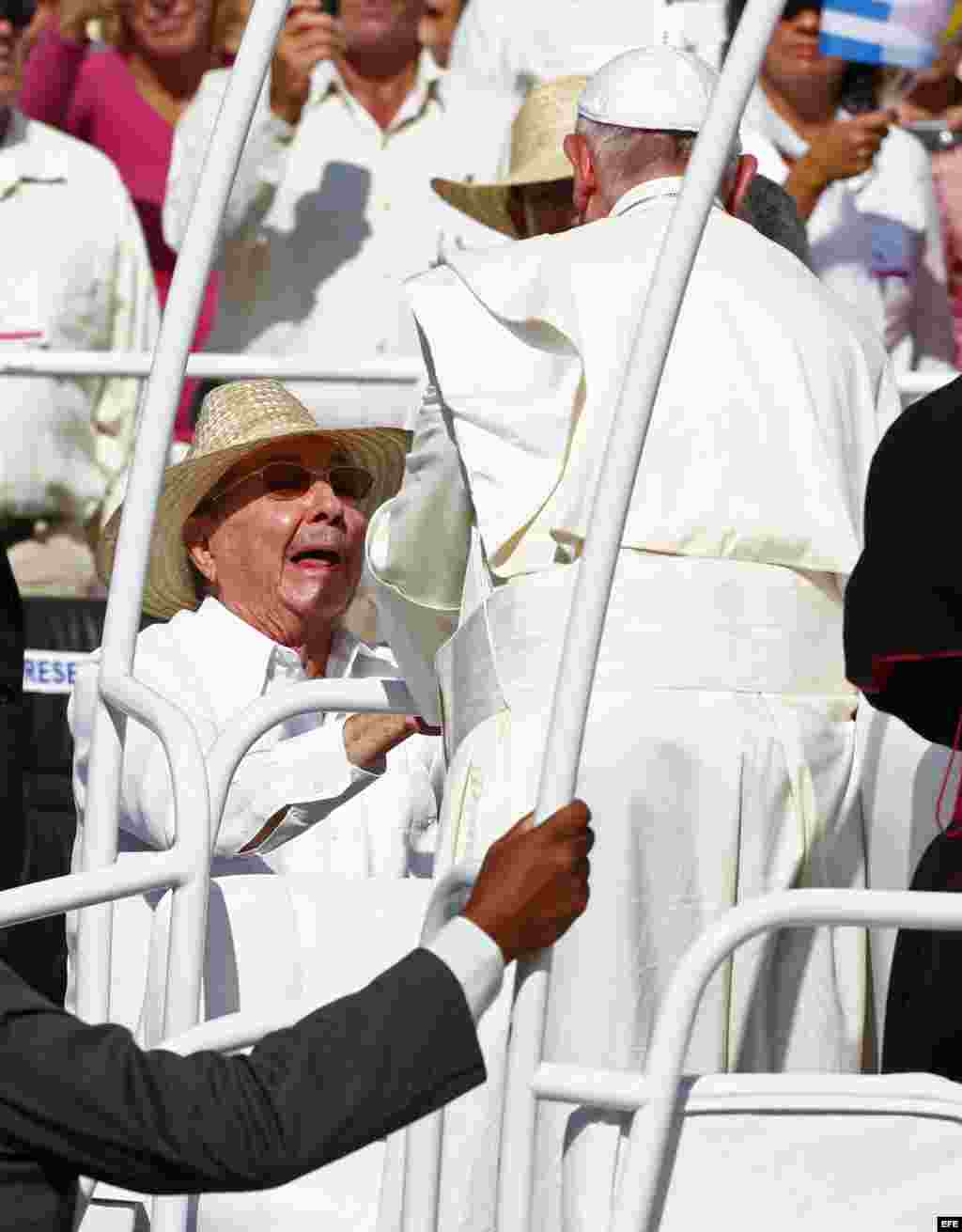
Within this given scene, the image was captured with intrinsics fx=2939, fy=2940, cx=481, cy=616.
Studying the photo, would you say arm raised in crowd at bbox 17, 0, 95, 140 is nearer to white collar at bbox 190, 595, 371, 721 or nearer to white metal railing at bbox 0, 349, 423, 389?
white metal railing at bbox 0, 349, 423, 389

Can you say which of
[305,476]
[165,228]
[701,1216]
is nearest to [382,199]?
[165,228]

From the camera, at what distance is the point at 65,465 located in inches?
270

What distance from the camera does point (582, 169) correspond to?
4141 mm

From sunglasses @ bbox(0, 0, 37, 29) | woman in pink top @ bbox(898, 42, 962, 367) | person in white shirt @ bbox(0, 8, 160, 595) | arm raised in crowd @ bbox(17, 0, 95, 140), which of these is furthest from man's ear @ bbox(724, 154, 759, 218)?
arm raised in crowd @ bbox(17, 0, 95, 140)

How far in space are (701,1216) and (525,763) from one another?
789mm

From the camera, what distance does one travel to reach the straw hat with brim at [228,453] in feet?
16.5

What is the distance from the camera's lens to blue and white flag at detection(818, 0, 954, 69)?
19.2 ft

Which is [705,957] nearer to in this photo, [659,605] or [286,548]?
→ [659,605]

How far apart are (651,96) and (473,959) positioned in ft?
5.30

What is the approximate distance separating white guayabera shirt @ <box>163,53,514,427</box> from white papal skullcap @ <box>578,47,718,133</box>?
2.74m

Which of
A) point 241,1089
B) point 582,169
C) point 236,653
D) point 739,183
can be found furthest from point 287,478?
point 241,1089

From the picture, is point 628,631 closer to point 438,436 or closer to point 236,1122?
point 438,436

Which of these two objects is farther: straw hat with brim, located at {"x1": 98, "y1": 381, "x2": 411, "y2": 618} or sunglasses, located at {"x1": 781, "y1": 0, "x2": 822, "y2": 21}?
sunglasses, located at {"x1": 781, "y1": 0, "x2": 822, "y2": 21}

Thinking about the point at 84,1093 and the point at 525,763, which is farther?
the point at 525,763
